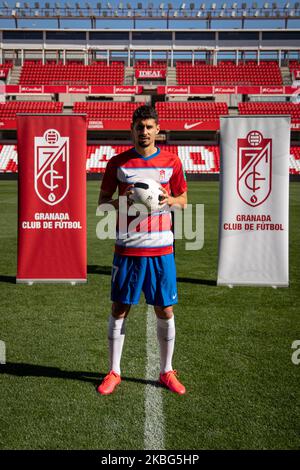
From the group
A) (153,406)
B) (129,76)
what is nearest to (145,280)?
(153,406)

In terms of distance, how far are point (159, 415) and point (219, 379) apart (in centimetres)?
76

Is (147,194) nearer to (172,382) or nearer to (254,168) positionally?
(172,382)

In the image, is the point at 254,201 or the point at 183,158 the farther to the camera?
the point at 183,158

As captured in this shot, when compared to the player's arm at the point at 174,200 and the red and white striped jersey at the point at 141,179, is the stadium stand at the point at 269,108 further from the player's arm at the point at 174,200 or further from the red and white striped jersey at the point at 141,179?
the red and white striped jersey at the point at 141,179

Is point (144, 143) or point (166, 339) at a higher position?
Answer: point (144, 143)

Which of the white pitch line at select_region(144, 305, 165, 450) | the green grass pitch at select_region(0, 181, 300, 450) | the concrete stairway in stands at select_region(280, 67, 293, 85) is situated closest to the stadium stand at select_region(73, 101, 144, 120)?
the concrete stairway in stands at select_region(280, 67, 293, 85)

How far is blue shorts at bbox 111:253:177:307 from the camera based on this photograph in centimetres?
356

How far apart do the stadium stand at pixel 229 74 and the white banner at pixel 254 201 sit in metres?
38.2

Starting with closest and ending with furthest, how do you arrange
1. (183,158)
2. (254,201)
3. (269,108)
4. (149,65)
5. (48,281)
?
(254,201)
(48,281)
(183,158)
(269,108)
(149,65)

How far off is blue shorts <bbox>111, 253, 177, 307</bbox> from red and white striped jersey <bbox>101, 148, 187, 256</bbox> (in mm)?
59

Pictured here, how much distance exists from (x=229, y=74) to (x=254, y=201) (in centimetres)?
4027

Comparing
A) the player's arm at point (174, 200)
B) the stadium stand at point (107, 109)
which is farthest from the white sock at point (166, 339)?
the stadium stand at point (107, 109)

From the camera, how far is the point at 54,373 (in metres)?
3.97

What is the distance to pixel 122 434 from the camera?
302 cm
